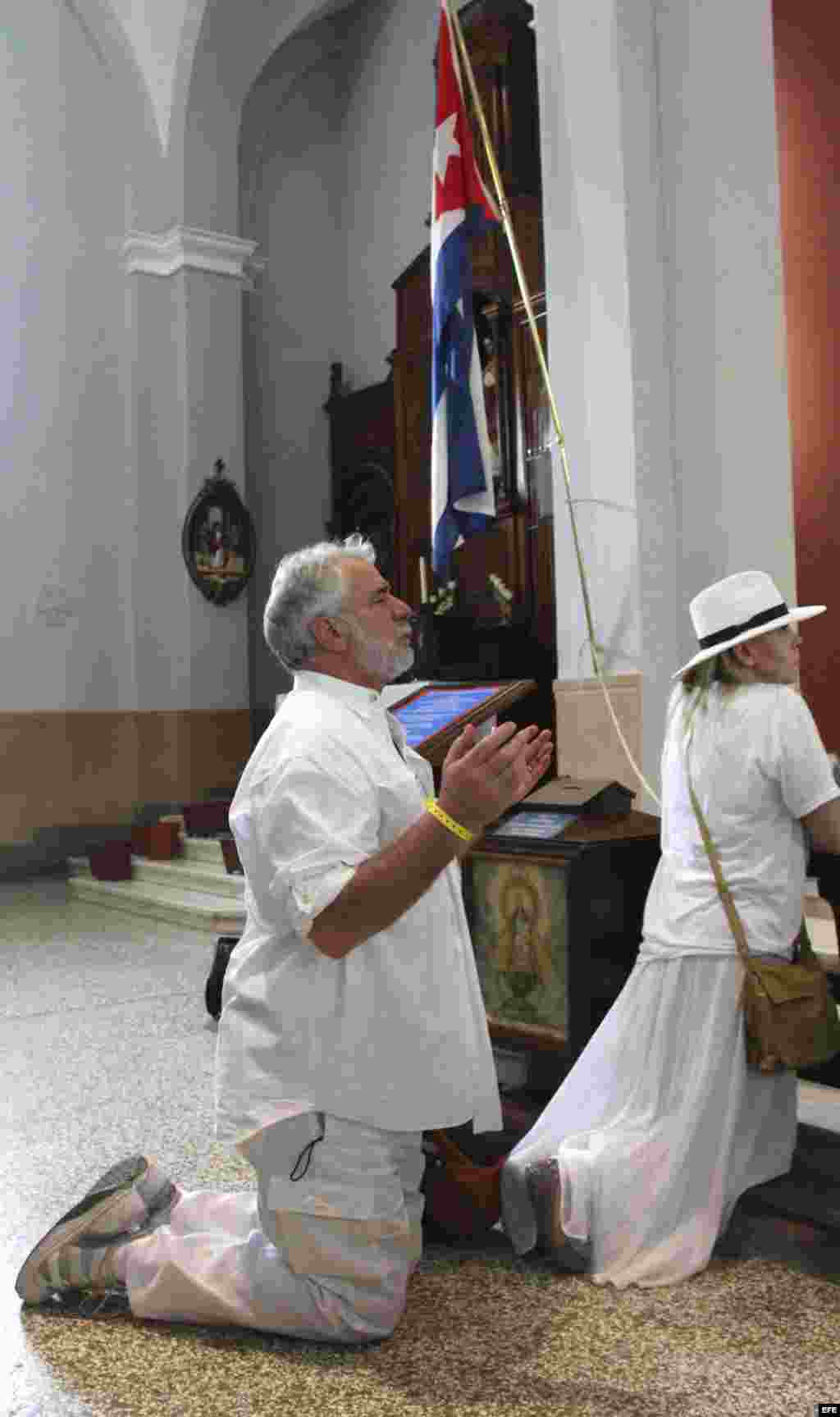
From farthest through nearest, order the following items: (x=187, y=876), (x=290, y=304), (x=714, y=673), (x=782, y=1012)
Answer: (x=290, y=304) → (x=187, y=876) → (x=714, y=673) → (x=782, y=1012)

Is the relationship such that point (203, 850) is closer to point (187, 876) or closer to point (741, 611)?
point (187, 876)

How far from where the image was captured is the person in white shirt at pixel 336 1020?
7.06ft

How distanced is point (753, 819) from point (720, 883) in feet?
0.52

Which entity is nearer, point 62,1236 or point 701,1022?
point 62,1236

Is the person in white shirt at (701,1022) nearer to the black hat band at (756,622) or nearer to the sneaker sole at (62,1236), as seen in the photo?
the black hat band at (756,622)

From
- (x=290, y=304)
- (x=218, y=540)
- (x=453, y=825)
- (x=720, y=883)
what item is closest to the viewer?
(x=453, y=825)

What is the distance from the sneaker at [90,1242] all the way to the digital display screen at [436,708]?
66.9 inches

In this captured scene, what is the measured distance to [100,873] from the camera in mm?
9500

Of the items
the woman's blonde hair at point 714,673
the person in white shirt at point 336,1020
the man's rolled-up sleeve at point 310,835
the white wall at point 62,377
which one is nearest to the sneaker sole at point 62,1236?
the person in white shirt at point 336,1020

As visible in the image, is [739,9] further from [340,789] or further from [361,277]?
[361,277]

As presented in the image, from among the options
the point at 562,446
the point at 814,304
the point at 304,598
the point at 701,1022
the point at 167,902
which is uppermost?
the point at 814,304

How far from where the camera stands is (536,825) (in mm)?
3621

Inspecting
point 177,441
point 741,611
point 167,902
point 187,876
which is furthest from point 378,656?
point 177,441

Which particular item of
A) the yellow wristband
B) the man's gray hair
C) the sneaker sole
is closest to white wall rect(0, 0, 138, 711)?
the sneaker sole
